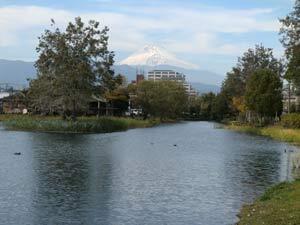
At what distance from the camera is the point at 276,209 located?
A: 15.8 m

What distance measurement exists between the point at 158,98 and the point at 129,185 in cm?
10948

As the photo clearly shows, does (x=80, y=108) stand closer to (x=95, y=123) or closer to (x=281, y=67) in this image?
(x=95, y=123)

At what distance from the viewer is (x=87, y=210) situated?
1788cm

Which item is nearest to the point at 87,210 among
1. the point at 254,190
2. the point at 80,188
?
the point at 80,188

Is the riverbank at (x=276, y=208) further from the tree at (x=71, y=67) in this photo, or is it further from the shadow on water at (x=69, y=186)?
the tree at (x=71, y=67)

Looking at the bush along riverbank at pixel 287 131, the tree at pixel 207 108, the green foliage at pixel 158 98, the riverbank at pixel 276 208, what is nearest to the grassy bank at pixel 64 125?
the bush along riverbank at pixel 287 131

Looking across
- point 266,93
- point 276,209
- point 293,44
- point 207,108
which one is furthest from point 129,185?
point 207,108

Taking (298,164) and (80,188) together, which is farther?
(298,164)

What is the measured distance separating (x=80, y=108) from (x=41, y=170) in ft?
157

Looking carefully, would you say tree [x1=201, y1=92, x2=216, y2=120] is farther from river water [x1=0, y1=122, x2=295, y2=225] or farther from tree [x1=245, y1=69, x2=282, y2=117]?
river water [x1=0, y1=122, x2=295, y2=225]

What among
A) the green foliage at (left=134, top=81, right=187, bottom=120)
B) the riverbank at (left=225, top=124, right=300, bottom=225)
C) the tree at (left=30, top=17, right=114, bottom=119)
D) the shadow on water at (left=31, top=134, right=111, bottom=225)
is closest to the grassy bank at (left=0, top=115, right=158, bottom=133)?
the tree at (left=30, top=17, right=114, bottom=119)

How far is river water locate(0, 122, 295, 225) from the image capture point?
17.2 metres

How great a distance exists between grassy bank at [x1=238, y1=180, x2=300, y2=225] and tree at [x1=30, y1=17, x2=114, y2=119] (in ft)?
176

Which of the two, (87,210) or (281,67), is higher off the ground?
(281,67)
